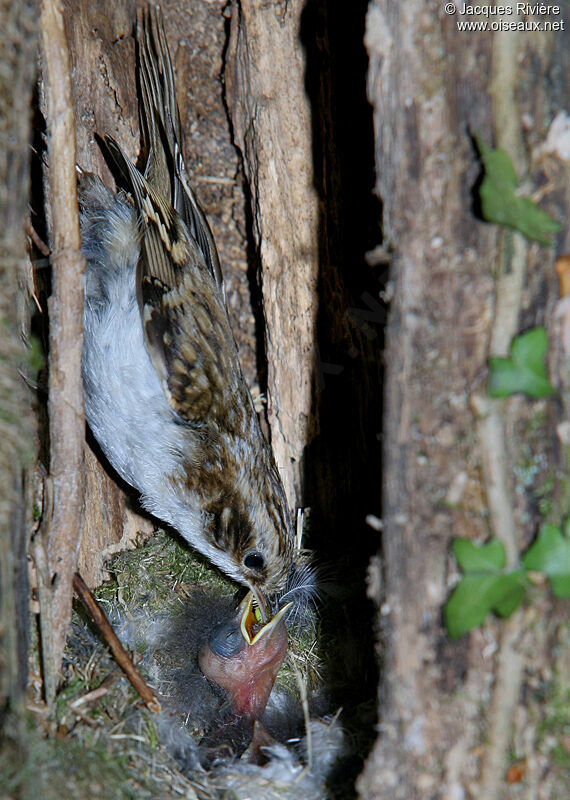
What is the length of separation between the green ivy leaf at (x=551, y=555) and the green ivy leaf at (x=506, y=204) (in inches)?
24.1

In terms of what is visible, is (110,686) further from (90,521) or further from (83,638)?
(90,521)

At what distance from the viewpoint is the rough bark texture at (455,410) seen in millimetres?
1499

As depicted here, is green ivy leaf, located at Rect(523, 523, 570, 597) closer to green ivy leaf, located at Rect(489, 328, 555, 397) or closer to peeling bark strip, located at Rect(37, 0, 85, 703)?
green ivy leaf, located at Rect(489, 328, 555, 397)

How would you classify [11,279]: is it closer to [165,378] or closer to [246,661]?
[165,378]

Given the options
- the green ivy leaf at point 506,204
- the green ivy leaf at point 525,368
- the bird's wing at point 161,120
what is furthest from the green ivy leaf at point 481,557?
the bird's wing at point 161,120

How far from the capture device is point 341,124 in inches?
105

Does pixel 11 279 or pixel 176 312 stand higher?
pixel 11 279

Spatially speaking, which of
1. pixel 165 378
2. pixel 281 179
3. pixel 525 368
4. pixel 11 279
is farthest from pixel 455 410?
pixel 281 179

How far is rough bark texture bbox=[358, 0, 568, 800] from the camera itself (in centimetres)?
150

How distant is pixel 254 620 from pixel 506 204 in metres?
1.99

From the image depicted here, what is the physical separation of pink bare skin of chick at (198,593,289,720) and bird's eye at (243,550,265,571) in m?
0.19

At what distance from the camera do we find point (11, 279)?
1545 mm

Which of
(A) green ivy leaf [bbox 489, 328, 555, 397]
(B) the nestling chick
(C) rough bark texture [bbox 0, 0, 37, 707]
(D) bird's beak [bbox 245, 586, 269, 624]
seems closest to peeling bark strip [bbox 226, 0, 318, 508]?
(B) the nestling chick

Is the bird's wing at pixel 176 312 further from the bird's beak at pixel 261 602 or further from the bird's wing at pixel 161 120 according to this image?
the bird's beak at pixel 261 602
